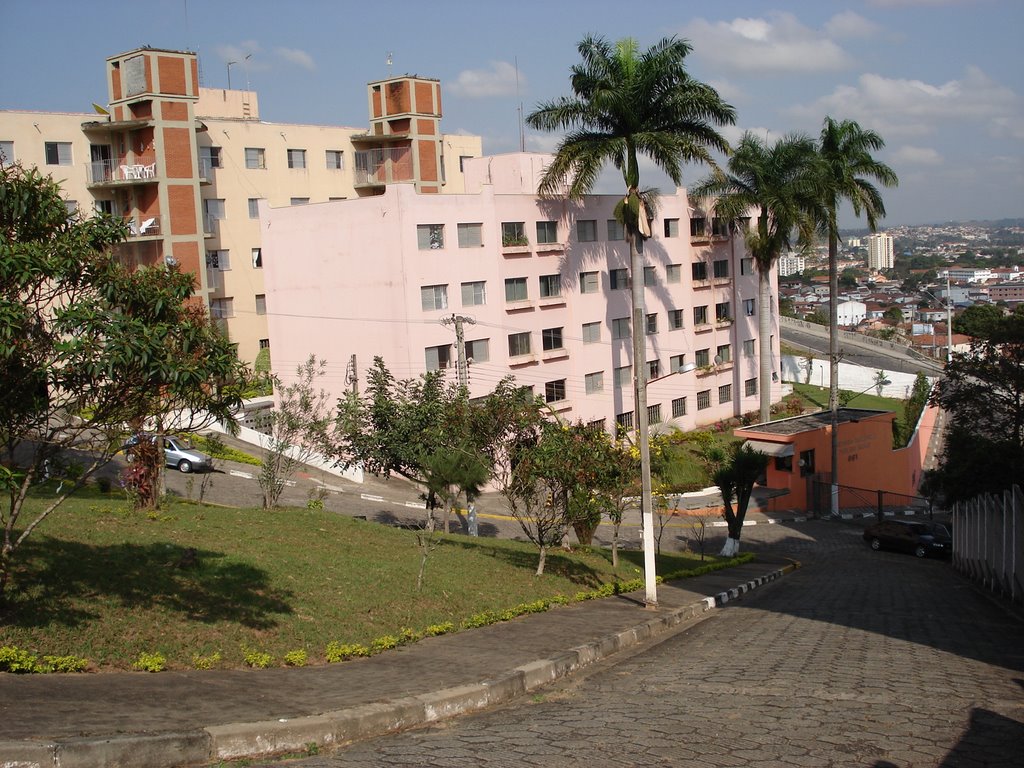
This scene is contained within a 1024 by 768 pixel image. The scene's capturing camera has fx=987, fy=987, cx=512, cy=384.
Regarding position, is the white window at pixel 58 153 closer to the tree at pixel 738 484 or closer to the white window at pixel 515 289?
the white window at pixel 515 289

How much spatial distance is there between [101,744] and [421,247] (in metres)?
31.6

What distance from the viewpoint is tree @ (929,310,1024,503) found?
85.3 ft

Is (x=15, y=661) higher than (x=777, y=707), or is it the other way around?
(x=15, y=661)

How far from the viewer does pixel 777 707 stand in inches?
361

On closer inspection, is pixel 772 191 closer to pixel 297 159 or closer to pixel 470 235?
pixel 470 235

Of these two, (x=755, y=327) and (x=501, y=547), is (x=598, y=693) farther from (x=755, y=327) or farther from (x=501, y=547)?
(x=755, y=327)

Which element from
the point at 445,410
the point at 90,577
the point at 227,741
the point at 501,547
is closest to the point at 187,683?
the point at 227,741

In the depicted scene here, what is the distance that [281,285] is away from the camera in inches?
1580

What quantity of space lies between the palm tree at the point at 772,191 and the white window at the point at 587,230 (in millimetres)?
5734

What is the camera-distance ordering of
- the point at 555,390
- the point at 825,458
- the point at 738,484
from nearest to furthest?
the point at 738,484, the point at 555,390, the point at 825,458

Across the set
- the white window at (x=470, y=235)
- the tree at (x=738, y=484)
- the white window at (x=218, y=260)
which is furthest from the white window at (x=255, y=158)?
the tree at (x=738, y=484)

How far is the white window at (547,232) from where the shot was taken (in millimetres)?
42281

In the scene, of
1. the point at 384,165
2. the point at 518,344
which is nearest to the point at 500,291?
the point at 518,344

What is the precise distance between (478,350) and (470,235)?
459 cm
